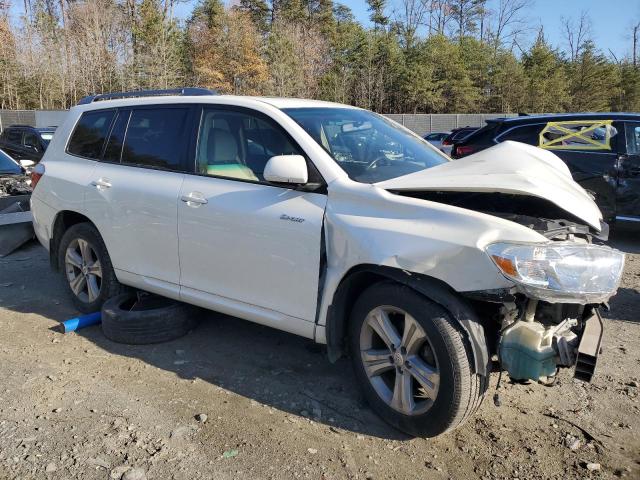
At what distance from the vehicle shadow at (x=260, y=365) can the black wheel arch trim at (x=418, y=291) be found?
37 cm

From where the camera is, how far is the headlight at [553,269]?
2.70 m

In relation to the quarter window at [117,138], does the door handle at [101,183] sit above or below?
below

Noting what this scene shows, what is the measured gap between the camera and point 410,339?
10.1 ft

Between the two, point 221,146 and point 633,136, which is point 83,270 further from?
point 633,136

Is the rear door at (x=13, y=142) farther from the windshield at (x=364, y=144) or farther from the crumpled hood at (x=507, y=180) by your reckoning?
the crumpled hood at (x=507, y=180)

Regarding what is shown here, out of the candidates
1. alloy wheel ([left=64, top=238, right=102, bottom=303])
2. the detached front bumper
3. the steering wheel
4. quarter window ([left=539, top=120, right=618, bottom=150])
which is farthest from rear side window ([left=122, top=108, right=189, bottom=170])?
quarter window ([left=539, top=120, right=618, bottom=150])

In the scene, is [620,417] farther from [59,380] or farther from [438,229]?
[59,380]

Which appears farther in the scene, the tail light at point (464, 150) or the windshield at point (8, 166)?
the windshield at point (8, 166)

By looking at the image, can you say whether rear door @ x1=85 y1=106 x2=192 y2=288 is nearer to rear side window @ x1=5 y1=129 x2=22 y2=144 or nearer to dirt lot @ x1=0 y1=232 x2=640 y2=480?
dirt lot @ x1=0 y1=232 x2=640 y2=480

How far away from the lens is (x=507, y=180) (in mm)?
3045

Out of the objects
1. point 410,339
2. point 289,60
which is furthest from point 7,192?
point 289,60

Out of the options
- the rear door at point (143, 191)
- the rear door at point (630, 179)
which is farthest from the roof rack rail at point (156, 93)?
the rear door at point (630, 179)

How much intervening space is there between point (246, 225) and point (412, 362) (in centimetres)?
136

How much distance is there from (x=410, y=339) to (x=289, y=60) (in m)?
43.5
